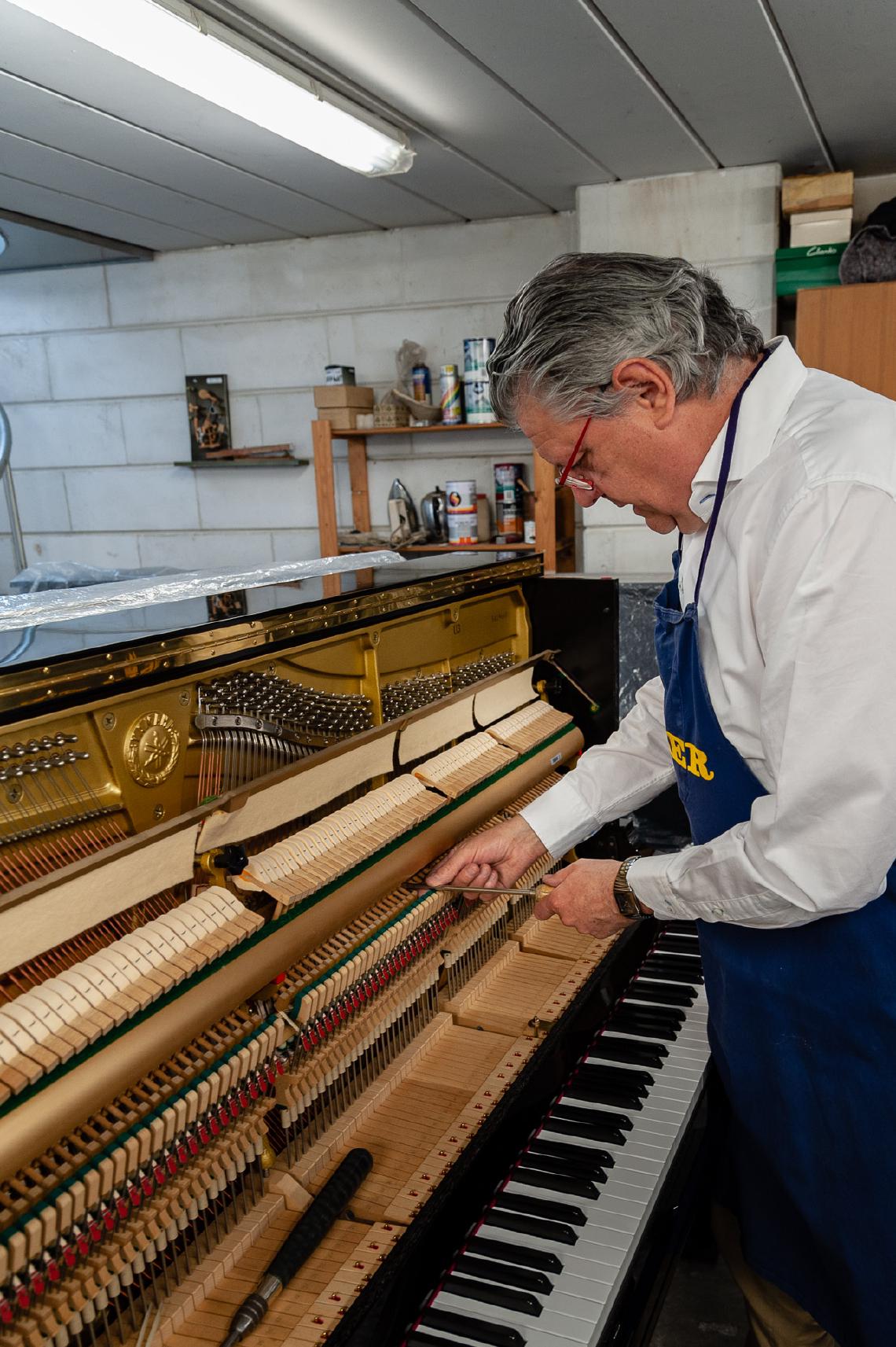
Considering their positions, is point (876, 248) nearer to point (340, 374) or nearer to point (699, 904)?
point (340, 374)

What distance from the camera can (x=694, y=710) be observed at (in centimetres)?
155

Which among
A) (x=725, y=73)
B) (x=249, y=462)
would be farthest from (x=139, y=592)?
(x=249, y=462)

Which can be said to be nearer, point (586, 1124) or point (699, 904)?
point (699, 904)

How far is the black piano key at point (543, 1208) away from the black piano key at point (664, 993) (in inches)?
23.2

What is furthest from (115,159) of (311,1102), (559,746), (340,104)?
(311,1102)

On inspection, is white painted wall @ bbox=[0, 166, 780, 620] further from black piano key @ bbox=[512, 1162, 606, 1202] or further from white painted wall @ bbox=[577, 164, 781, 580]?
black piano key @ bbox=[512, 1162, 606, 1202]

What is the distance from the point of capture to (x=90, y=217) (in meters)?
4.62

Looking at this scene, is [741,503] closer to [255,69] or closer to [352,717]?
[352,717]

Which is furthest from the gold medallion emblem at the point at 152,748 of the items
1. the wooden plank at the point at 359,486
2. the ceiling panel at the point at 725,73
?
the wooden plank at the point at 359,486

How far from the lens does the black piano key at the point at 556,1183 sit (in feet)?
5.04

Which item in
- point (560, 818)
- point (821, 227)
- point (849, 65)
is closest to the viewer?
point (560, 818)

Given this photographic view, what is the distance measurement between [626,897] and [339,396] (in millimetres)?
3773

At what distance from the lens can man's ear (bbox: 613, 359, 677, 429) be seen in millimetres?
1407

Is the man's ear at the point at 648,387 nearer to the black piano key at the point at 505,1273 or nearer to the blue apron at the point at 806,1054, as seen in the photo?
the blue apron at the point at 806,1054
